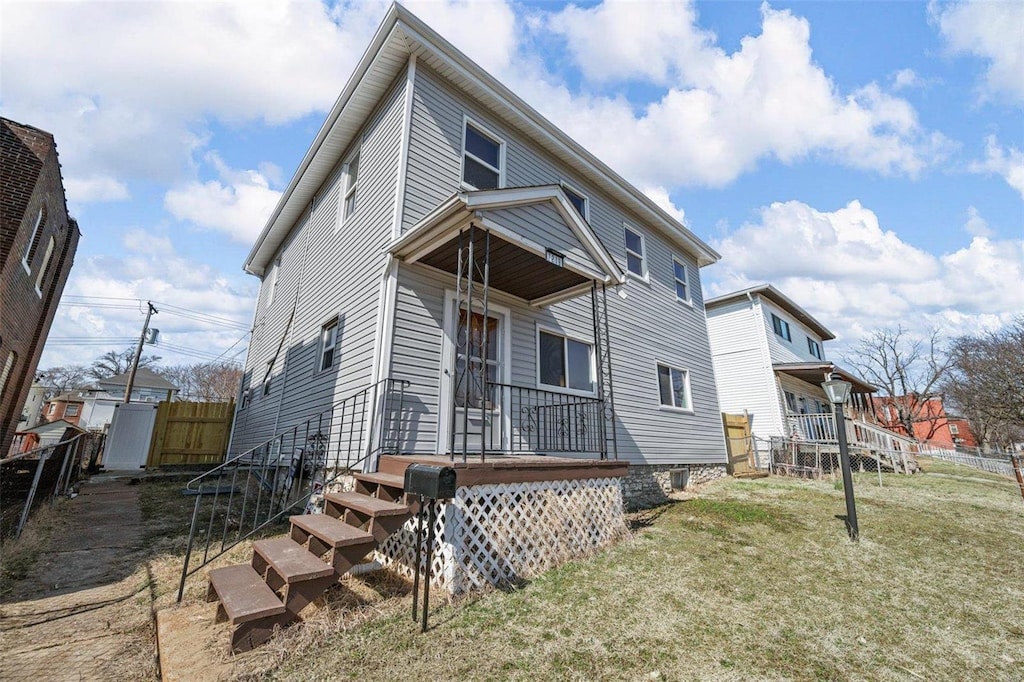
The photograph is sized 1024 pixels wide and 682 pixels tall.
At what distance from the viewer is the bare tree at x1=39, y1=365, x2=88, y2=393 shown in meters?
47.5

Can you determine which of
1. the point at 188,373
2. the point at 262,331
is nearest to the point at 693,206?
the point at 262,331

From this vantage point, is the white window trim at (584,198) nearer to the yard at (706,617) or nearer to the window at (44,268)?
the yard at (706,617)

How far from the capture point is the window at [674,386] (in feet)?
35.1

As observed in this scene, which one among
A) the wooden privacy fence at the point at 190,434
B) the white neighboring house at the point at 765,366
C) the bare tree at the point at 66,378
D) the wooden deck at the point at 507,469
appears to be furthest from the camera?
the bare tree at the point at 66,378

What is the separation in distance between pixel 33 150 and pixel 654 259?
1509cm

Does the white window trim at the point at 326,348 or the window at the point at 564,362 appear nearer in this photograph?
the white window trim at the point at 326,348

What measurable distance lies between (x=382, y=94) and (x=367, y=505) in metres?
7.06

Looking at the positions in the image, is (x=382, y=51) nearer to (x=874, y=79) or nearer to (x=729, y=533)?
(x=729, y=533)

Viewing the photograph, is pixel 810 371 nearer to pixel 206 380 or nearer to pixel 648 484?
pixel 648 484

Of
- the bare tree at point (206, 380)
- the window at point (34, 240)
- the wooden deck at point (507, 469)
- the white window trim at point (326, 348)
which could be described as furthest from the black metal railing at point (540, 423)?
the bare tree at point (206, 380)

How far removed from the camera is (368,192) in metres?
7.31

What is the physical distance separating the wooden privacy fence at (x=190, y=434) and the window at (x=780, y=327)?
21.3 m

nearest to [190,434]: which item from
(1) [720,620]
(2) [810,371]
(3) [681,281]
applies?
(1) [720,620]

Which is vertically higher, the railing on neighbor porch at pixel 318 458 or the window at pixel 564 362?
the window at pixel 564 362
